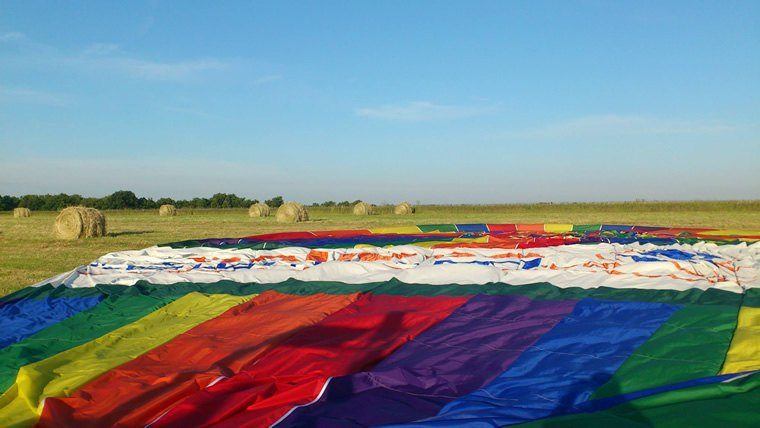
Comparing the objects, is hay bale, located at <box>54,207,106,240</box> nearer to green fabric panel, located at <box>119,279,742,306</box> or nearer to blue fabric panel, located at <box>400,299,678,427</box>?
green fabric panel, located at <box>119,279,742,306</box>

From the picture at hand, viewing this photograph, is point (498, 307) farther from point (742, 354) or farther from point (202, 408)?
point (202, 408)

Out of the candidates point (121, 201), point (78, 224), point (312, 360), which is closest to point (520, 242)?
point (312, 360)

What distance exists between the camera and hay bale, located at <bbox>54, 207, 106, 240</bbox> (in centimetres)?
1338

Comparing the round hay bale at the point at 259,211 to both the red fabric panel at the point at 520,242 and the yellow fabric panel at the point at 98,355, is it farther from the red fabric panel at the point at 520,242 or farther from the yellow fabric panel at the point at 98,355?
the yellow fabric panel at the point at 98,355

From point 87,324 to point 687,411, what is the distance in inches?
149

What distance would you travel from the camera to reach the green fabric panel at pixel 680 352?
2.73 meters

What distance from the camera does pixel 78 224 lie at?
1350cm

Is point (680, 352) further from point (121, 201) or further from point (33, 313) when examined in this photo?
point (121, 201)

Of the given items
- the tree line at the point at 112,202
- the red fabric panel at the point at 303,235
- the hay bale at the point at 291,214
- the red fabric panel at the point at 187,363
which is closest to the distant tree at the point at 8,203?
the tree line at the point at 112,202

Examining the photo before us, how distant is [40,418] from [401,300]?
2456mm

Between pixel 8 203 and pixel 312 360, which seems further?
pixel 8 203

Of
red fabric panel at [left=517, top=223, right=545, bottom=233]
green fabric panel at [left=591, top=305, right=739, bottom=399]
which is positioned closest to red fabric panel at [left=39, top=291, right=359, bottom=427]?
green fabric panel at [left=591, top=305, right=739, bottom=399]

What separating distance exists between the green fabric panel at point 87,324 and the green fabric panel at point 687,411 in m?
2.85

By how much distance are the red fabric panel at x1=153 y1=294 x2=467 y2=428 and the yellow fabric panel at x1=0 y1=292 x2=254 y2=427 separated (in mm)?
773
